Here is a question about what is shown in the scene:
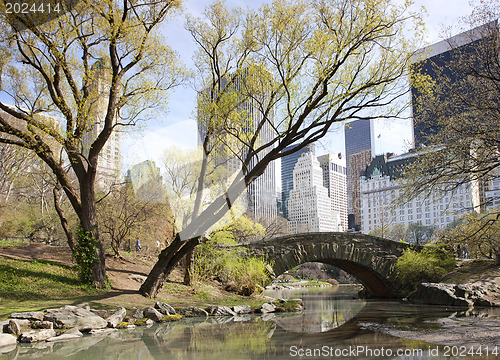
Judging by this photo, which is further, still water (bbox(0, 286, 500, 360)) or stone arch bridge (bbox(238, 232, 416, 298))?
stone arch bridge (bbox(238, 232, 416, 298))

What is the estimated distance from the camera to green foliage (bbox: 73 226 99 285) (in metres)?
11.8

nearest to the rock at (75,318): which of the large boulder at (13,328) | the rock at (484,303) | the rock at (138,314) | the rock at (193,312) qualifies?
the large boulder at (13,328)

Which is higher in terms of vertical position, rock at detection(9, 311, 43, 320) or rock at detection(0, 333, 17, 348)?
rock at detection(9, 311, 43, 320)

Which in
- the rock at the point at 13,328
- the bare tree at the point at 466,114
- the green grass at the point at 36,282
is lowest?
the rock at the point at 13,328

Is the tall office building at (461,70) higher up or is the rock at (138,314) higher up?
the tall office building at (461,70)

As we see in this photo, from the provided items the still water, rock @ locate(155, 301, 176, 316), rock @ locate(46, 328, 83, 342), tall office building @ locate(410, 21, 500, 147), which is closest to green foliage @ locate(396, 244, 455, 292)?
tall office building @ locate(410, 21, 500, 147)

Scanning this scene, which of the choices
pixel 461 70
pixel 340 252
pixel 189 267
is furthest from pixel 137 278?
pixel 461 70

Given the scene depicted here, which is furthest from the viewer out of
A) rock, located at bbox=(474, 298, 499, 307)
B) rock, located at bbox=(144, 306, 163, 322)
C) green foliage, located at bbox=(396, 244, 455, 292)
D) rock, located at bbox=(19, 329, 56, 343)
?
green foliage, located at bbox=(396, 244, 455, 292)

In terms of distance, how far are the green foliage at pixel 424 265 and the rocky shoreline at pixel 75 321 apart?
400 inches

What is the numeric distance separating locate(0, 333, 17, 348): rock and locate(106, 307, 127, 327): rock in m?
2.10

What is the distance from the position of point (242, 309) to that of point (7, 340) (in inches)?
272

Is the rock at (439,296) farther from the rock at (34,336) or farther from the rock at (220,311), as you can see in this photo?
the rock at (34,336)

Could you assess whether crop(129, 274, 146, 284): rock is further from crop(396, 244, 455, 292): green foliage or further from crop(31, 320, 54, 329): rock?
crop(396, 244, 455, 292): green foliage

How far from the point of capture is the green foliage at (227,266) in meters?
15.7
